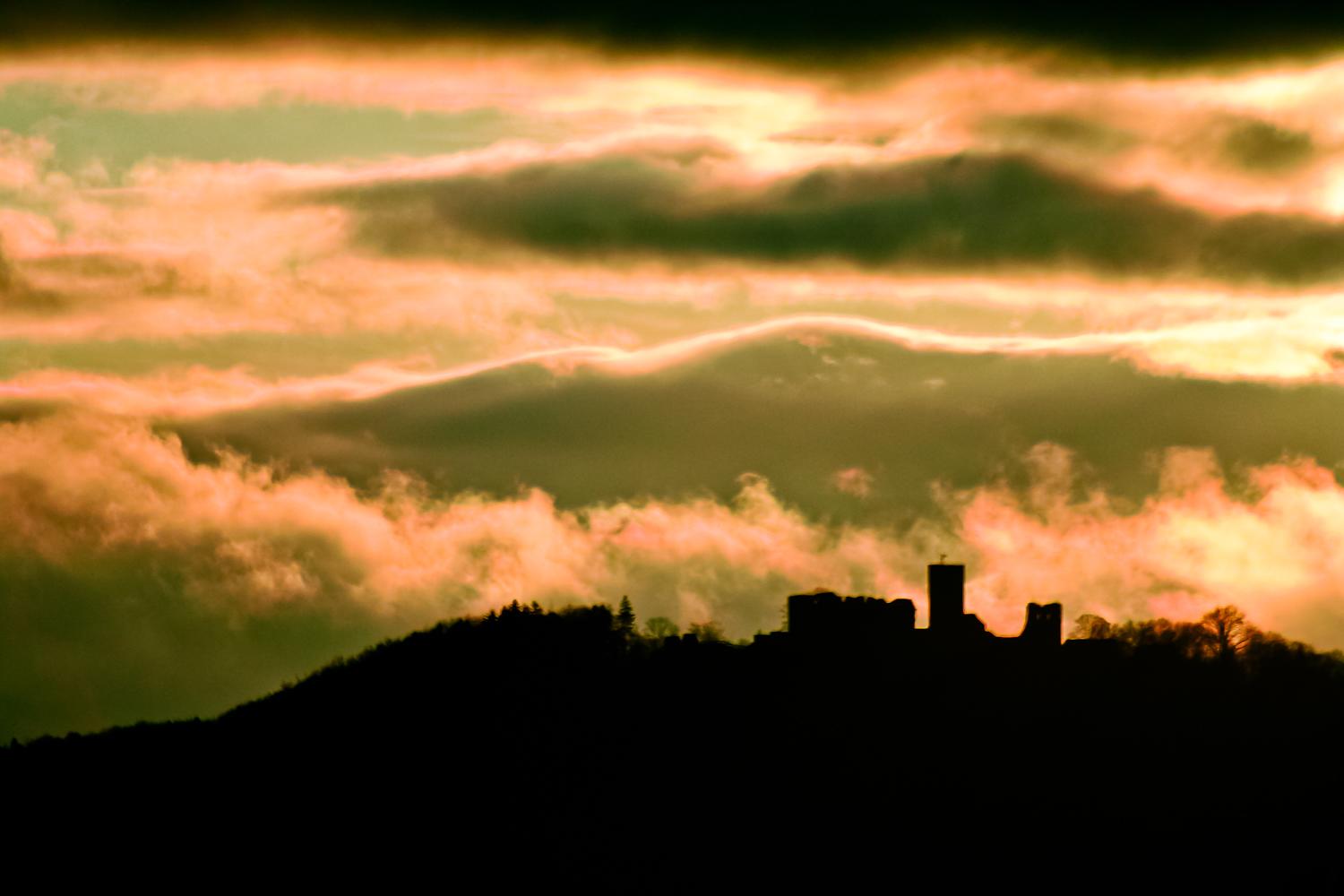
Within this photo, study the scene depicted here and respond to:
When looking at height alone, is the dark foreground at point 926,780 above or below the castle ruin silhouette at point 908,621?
below

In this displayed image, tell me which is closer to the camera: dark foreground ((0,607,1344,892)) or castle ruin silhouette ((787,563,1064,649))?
dark foreground ((0,607,1344,892))

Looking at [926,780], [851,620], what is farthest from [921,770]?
[851,620]

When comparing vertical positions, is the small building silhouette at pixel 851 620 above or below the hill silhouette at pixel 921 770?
above

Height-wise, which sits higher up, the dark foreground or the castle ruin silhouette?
the castle ruin silhouette

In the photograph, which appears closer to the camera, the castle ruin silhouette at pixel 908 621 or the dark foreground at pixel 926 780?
the dark foreground at pixel 926 780

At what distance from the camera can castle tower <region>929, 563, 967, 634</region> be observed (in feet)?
598

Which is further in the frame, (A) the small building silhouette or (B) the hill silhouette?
(A) the small building silhouette

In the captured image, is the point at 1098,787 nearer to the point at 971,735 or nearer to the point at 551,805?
the point at 971,735

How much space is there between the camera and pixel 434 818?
198875 millimetres

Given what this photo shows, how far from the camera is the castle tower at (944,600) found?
18225 centimetres

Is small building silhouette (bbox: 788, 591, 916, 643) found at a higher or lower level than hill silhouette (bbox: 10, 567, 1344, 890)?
higher

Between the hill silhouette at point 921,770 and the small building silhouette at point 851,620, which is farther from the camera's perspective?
the small building silhouette at point 851,620

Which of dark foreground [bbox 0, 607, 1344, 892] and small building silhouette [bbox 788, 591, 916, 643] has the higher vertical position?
small building silhouette [bbox 788, 591, 916, 643]

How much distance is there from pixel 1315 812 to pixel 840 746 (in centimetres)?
3601
